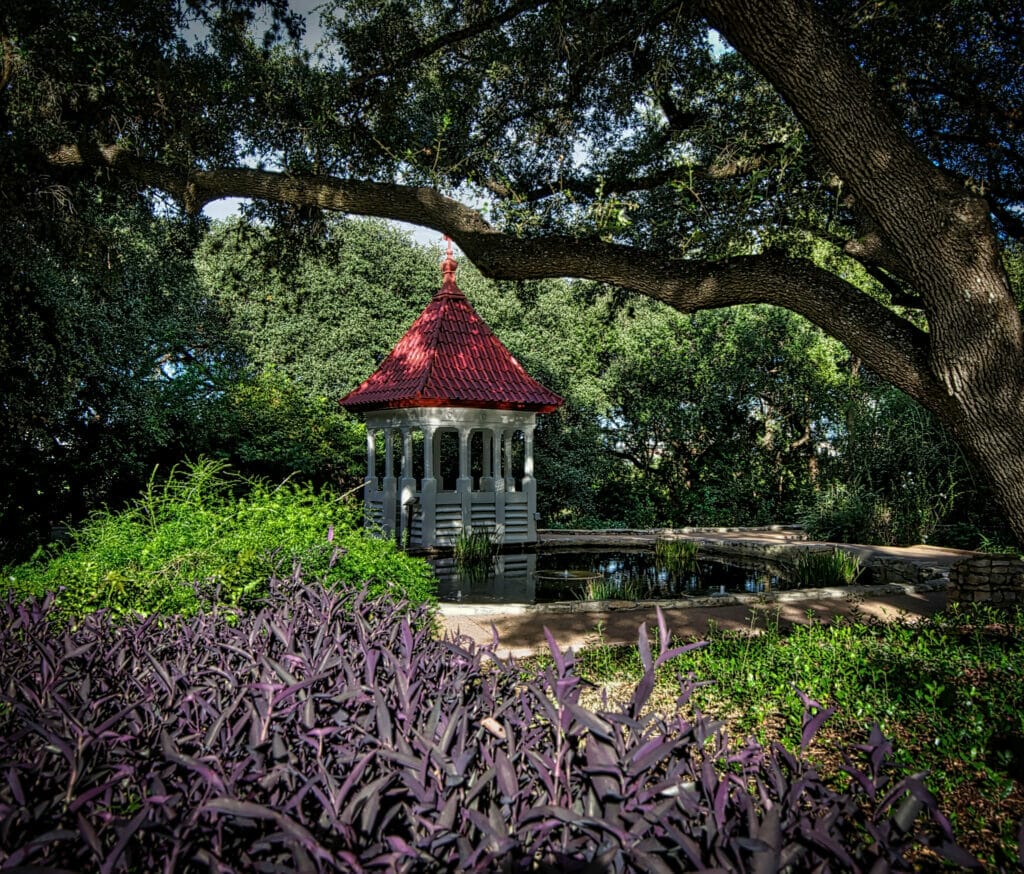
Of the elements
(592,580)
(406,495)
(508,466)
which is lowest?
(592,580)

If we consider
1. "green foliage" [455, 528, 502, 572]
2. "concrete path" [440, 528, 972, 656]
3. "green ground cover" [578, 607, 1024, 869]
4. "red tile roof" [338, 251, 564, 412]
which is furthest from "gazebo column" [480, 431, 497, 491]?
"green ground cover" [578, 607, 1024, 869]

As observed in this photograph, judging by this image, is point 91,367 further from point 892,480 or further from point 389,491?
point 892,480

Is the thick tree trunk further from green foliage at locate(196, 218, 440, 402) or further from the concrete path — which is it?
green foliage at locate(196, 218, 440, 402)

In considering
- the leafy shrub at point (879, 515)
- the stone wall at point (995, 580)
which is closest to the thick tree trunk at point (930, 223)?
the stone wall at point (995, 580)

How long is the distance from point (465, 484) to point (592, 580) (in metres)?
4.15

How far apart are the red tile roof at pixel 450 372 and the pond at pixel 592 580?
2.94 m

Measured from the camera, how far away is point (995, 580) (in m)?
7.49

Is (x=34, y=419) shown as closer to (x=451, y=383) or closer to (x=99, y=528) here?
(x=99, y=528)

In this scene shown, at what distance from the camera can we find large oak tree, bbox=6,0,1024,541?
19.2 feet

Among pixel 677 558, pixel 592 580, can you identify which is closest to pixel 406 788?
pixel 592 580

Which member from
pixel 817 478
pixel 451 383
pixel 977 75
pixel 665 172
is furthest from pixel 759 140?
pixel 817 478

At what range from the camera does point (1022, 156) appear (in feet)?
27.7

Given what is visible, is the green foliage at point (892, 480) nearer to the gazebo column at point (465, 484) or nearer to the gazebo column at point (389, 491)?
the gazebo column at point (465, 484)

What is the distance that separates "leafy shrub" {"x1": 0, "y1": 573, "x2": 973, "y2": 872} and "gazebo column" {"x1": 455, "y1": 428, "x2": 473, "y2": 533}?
38.3 feet
